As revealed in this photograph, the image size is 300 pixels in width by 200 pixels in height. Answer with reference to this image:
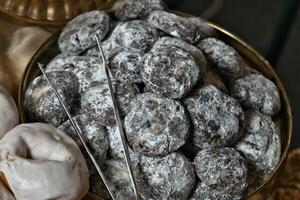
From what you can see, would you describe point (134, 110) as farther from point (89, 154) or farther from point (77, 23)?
point (77, 23)

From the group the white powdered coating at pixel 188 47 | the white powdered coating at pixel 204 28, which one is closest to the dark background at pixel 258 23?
the white powdered coating at pixel 204 28

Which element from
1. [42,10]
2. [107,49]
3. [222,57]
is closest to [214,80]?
[222,57]

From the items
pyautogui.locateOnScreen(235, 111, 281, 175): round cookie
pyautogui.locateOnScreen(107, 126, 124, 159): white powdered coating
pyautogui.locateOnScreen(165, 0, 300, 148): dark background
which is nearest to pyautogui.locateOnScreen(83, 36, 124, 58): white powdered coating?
pyautogui.locateOnScreen(107, 126, 124, 159): white powdered coating

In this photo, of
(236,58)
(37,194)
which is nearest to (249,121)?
(236,58)

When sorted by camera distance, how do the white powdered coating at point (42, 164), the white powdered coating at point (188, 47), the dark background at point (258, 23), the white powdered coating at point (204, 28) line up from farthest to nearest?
the dark background at point (258, 23) < the white powdered coating at point (204, 28) < the white powdered coating at point (188, 47) < the white powdered coating at point (42, 164)

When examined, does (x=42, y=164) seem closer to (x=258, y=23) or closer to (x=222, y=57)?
(x=222, y=57)

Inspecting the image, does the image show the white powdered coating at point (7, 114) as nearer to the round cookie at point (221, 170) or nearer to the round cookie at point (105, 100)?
the round cookie at point (105, 100)

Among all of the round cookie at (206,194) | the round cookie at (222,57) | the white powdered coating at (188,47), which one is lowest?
the round cookie at (206,194)

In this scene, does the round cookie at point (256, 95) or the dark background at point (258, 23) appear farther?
the dark background at point (258, 23)
